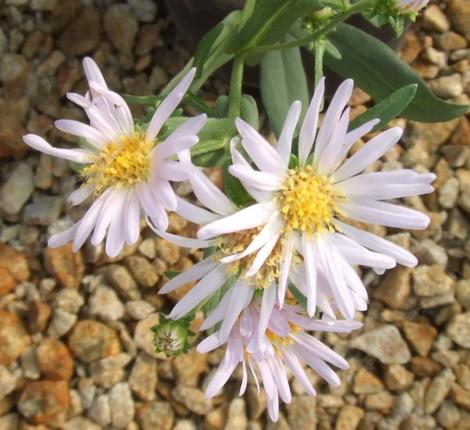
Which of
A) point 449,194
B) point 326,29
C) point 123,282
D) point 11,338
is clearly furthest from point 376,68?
point 11,338

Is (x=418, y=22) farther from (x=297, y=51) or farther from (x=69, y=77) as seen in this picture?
(x=69, y=77)

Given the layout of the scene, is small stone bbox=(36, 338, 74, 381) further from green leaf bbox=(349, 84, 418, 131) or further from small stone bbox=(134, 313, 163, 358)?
green leaf bbox=(349, 84, 418, 131)

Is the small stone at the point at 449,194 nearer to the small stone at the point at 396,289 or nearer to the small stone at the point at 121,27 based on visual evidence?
the small stone at the point at 396,289

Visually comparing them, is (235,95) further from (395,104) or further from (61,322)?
(61,322)

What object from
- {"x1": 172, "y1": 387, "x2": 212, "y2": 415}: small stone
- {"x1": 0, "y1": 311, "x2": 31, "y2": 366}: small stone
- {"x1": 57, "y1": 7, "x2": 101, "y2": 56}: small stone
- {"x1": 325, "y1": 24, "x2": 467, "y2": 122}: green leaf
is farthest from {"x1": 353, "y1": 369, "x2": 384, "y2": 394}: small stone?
{"x1": 57, "y1": 7, "x2": 101, "y2": 56}: small stone

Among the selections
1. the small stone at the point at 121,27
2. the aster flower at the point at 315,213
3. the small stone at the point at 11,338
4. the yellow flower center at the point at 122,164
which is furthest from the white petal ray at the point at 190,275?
the small stone at the point at 121,27

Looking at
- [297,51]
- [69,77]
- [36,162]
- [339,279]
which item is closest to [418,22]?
[297,51]
